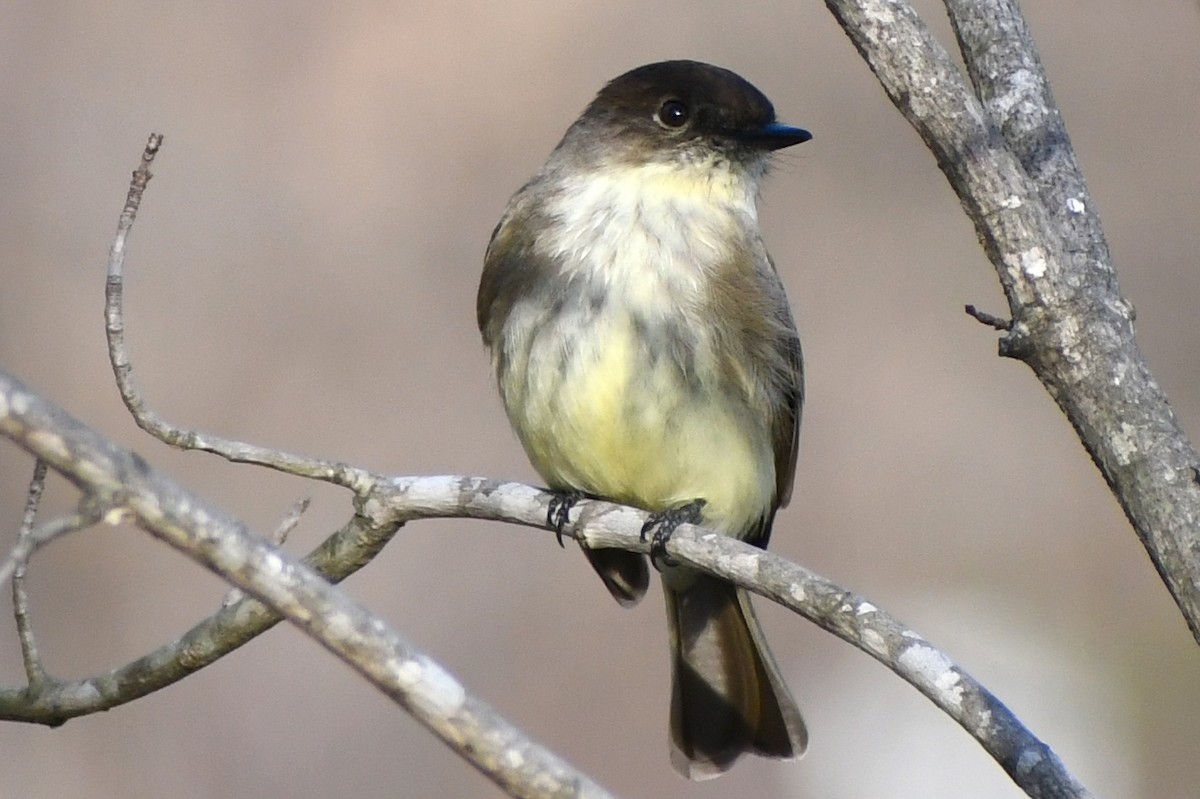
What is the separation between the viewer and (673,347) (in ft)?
13.2

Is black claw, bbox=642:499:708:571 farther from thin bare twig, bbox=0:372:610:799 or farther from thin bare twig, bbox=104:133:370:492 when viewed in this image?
thin bare twig, bbox=0:372:610:799

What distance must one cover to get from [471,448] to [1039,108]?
465cm

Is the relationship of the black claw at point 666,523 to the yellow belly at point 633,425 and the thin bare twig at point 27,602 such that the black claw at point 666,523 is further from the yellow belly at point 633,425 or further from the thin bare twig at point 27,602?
the thin bare twig at point 27,602

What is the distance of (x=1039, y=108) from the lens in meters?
3.16

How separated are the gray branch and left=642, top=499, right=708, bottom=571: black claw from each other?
1.05 metres

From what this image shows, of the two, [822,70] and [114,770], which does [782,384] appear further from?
[822,70]

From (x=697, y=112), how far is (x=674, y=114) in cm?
7

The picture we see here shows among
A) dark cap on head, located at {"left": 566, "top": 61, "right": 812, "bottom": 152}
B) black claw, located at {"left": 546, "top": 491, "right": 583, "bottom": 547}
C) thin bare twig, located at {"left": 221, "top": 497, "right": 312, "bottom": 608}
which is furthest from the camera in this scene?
dark cap on head, located at {"left": 566, "top": 61, "right": 812, "bottom": 152}

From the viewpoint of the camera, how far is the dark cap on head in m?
4.43

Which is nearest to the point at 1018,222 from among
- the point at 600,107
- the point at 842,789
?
the point at 600,107

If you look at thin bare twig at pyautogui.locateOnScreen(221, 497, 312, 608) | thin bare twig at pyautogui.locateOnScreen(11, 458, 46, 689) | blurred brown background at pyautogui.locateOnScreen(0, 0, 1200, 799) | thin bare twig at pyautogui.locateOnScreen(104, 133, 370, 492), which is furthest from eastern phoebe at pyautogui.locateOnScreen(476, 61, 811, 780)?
blurred brown background at pyautogui.locateOnScreen(0, 0, 1200, 799)

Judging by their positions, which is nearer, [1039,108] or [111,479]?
[111,479]

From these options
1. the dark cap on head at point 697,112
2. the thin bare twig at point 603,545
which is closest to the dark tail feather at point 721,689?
the thin bare twig at point 603,545

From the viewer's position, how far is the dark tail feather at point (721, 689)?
4.57 meters
